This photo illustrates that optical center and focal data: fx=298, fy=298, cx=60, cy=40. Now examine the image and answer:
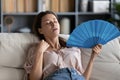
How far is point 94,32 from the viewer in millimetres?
2182

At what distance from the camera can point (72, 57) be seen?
2176 mm

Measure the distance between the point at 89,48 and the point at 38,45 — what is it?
16.7 inches

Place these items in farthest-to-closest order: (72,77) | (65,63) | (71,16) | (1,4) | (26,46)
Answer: (71,16), (1,4), (26,46), (65,63), (72,77)

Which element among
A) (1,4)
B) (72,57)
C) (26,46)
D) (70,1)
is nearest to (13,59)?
(26,46)

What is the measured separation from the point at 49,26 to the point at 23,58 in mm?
315

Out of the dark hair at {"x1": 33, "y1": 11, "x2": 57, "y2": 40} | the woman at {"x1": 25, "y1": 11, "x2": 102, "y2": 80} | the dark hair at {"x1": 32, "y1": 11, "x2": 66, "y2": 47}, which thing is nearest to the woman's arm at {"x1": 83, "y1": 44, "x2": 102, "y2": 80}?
the woman at {"x1": 25, "y1": 11, "x2": 102, "y2": 80}

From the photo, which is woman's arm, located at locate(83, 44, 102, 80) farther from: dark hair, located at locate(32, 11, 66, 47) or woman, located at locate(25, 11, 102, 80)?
dark hair, located at locate(32, 11, 66, 47)

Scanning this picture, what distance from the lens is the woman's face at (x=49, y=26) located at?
7.32ft

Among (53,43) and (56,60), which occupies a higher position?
(53,43)

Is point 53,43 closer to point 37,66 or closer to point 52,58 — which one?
point 52,58

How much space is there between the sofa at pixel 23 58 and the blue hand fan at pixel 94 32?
0.18 meters

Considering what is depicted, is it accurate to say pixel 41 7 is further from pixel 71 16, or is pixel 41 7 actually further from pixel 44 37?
pixel 44 37

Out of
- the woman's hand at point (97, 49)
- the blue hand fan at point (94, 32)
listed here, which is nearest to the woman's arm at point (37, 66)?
the blue hand fan at point (94, 32)

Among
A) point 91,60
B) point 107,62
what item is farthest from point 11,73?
point 107,62
